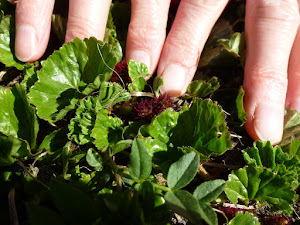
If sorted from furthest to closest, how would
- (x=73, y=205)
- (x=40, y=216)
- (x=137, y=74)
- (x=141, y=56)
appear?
(x=141, y=56) → (x=137, y=74) → (x=73, y=205) → (x=40, y=216)

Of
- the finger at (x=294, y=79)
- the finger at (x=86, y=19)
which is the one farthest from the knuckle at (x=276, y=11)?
the finger at (x=86, y=19)

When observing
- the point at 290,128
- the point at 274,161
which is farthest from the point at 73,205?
the point at 290,128

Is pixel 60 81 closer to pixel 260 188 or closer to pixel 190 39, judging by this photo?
pixel 190 39

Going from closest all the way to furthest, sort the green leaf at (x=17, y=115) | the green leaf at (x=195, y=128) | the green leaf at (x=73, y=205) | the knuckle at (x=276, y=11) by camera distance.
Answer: the green leaf at (x=73, y=205)
the green leaf at (x=195, y=128)
the green leaf at (x=17, y=115)
the knuckle at (x=276, y=11)

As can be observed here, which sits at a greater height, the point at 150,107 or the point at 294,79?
the point at 294,79

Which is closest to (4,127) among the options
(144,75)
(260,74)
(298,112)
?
(144,75)

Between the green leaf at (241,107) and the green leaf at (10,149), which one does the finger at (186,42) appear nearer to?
the green leaf at (241,107)
